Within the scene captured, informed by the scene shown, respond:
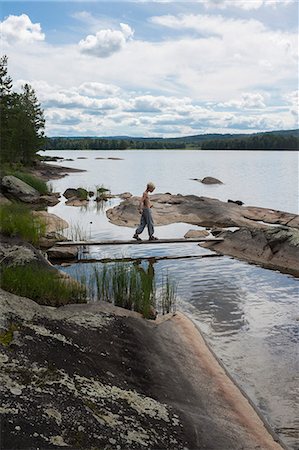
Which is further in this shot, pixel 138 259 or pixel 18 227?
pixel 138 259

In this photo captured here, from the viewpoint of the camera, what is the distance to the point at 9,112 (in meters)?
48.0

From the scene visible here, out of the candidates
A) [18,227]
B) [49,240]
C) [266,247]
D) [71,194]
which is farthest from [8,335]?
[71,194]

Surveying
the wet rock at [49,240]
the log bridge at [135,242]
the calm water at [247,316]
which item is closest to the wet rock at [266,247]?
the log bridge at [135,242]

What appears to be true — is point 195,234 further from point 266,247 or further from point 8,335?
point 8,335

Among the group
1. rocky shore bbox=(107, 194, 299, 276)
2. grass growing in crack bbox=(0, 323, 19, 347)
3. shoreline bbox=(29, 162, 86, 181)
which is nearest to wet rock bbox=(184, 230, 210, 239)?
rocky shore bbox=(107, 194, 299, 276)

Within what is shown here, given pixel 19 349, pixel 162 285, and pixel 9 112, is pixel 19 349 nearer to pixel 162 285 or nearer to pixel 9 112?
pixel 162 285

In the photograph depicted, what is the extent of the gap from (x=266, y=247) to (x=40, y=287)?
1250cm

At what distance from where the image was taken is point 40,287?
366 inches

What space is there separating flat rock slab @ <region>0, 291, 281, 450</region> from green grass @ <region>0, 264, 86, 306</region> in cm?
72

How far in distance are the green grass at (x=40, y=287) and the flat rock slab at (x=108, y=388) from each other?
0.72m

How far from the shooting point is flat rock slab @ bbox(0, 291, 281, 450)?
5.06m

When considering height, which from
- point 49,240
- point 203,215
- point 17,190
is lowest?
point 49,240

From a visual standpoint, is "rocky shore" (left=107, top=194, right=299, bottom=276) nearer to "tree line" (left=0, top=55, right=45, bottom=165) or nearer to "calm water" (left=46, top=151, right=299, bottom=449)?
"calm water" (left=46, top=151, right=299, bottom=449)

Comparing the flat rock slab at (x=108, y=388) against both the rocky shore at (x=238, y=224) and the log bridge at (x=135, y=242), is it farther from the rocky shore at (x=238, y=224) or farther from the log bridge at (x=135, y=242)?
the log bridge at (x=135, y=242)
